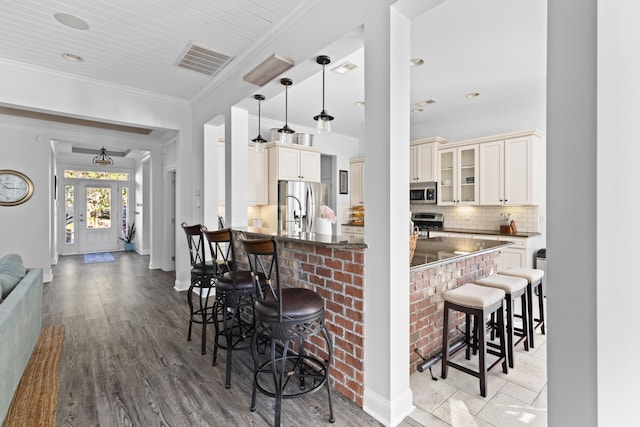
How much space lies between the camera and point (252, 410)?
1934 mm

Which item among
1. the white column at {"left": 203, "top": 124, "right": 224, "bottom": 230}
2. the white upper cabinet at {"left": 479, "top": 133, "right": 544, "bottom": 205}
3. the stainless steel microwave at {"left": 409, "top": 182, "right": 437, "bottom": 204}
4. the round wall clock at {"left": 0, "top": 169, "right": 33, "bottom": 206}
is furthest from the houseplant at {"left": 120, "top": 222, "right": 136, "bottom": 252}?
the white upper cabinet at {"left": 479, "top": 133, "right": 544, "bottom": 205}

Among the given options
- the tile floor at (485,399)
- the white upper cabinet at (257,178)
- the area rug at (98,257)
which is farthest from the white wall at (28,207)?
the tile floor at (485,399)

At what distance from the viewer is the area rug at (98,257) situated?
7.52m

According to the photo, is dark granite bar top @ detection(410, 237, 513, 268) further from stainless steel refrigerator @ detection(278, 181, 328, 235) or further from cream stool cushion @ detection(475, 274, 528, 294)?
stainless steel refrigerator @ detection(278, 181, 328, 235)

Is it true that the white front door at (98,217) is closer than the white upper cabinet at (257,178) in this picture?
No

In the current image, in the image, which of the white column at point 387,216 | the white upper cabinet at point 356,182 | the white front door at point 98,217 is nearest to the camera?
the white column at point 387,216

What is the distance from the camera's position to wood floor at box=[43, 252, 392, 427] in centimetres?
188

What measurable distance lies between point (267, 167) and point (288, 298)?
12.2 feet

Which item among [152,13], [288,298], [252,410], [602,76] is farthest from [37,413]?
[602,76]

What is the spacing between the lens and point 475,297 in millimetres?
2105

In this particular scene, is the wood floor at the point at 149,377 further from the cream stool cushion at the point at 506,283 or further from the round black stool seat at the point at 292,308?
the cream stool cushion at the point at 506,283

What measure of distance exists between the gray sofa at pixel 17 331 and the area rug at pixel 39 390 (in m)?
0.09

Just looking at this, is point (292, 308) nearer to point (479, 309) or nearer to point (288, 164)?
point (479, 309)

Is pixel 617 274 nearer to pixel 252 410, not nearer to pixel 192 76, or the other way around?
pixel 252 410
